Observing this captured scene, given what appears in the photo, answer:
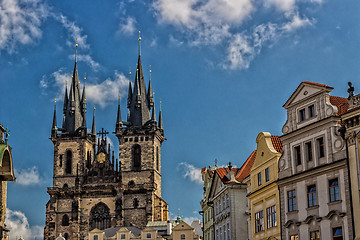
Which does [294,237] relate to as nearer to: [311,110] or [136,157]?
[311,110]

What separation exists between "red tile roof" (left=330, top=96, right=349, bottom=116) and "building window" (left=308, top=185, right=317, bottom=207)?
3984 millimetres

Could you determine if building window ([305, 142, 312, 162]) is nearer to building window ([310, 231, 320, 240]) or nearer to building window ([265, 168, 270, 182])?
building window ([310, 231, 320, 240])

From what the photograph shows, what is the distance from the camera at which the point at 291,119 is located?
116 ft

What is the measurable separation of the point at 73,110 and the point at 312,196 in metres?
79.3

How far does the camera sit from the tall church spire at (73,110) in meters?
106

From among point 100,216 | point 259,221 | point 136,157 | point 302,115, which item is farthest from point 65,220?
point 302,115

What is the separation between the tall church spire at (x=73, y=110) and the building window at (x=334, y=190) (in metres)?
77.7

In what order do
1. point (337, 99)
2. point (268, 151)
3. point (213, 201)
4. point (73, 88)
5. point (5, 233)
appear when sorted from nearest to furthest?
point (5, 233), point (337, 99), point (268, 151), point (213, 201), point (73, 88)

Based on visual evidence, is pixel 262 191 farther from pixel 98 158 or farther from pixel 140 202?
pixel 98 158

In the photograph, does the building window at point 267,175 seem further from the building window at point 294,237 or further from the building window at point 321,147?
the building window at point 321,147

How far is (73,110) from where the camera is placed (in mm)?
107438

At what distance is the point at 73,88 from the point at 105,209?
78.0ft

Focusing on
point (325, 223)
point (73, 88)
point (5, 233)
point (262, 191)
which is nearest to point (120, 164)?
point (73, 88)

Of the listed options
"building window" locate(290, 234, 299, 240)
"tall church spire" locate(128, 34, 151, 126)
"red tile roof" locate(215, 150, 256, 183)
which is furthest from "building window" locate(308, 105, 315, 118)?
"tall church spire" locate(128, 34, 151, 126)
